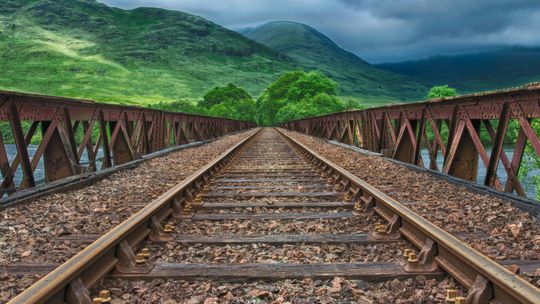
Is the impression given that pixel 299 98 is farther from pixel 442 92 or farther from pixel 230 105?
pixel 442 92

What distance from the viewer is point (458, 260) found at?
11.0ft

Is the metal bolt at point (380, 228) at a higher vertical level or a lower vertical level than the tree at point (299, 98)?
lower

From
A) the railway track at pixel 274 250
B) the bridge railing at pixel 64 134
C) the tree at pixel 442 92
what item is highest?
the tree at pixel 442 92

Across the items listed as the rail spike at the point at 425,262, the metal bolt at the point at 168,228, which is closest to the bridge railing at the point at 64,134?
the metal bolt at the point at 168,228

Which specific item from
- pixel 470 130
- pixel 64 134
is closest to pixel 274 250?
pixel 470 130

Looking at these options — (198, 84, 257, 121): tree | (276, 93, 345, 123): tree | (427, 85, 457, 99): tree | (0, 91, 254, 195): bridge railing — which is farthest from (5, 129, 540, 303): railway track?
(198, 84, 257, 121): tree

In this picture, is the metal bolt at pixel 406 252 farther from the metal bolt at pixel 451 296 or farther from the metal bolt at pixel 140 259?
the metal bolt at pixel 140 259

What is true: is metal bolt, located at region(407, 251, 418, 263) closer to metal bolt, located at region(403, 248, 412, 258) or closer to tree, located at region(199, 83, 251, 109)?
metal bolt, located at region(403, 248, 412, 258)

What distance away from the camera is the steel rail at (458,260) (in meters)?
2.69

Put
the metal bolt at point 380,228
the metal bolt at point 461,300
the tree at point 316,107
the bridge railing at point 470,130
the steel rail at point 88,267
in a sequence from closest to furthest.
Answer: the steel rail at point 88,267 < the metal bolt at point 461,300 < the metal bolt at point 380,228 < the bridge railing at point 470,130 < the tree at point 316,107

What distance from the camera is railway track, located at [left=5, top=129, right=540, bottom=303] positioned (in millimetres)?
2980

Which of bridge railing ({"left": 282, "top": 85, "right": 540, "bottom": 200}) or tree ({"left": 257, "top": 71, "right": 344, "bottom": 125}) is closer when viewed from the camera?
bridge railing ({"left": 282, "top": 85, "right": 540, "bottom": 200})

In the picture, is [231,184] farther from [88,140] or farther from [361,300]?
[361,300]

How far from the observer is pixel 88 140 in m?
9.73
